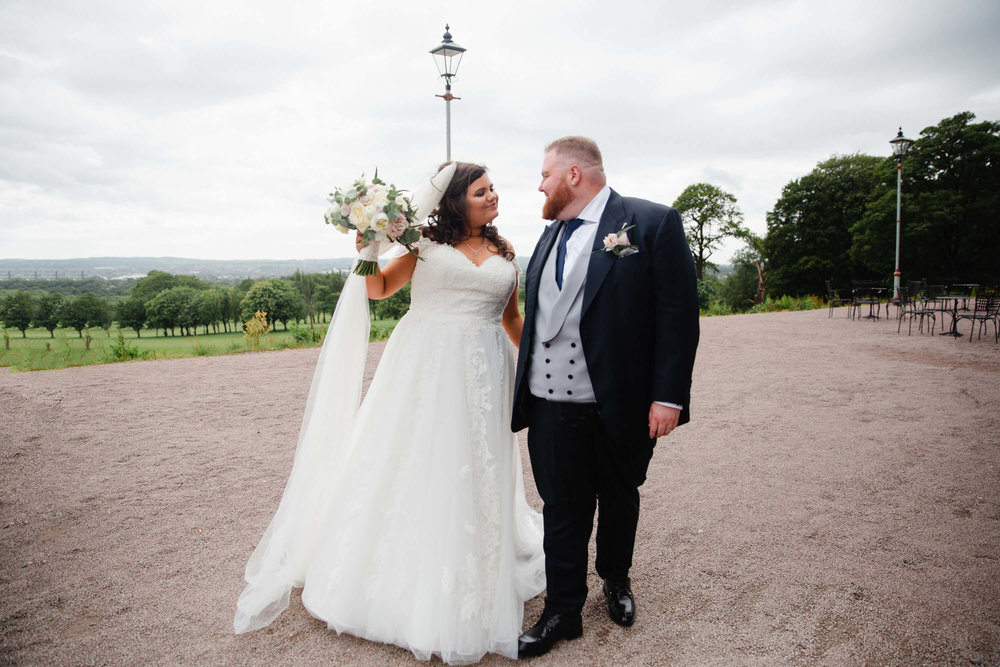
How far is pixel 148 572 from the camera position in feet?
11.0

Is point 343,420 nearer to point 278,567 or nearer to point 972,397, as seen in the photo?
point 278,567

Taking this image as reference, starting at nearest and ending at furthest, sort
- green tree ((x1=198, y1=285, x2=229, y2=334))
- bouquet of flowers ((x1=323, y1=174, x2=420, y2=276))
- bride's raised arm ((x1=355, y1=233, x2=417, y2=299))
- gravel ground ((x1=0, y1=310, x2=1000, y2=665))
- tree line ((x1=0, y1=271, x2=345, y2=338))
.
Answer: gravel ground ((x1=0, y1=310, x2=1000, y2=665))
bouquet of flowers ((x1=323, y1=174, x2=420, y2=276))
bride's raised arm ((x1=355, y1=233, x2=417, y2=299))
tree line ((x1=0, y1=271, x2=345, y2=338))
green tree ((x1=198, y1=285, x2=229, y2=334))

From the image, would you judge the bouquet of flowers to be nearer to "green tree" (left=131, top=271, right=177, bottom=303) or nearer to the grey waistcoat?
the grey waistcoat

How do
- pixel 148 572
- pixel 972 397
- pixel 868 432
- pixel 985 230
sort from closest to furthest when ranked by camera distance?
pixel 148 572 < pixel 868 432 < pixel 972 397 < pixel 985 230

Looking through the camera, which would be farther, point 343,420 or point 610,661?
point 343,420

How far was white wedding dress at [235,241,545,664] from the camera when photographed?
2613 mm

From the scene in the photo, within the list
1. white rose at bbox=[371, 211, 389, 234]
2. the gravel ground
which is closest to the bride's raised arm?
white rose at bbox=[371, 211, 389, 234]

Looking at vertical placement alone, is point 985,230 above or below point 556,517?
above

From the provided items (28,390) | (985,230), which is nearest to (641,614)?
(28,390)

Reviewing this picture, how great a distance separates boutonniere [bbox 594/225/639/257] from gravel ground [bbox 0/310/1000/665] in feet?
6.01

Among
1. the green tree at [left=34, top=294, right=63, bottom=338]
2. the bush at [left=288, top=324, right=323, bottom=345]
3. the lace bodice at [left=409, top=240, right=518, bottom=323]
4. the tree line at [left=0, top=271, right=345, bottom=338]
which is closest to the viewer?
the lace bodice at [left=409, top=240, right=518, bottom=323]

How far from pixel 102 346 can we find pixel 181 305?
3158 mm

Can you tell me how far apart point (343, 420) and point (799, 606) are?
2618mm

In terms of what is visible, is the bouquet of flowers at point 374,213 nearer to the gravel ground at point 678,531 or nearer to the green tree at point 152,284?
the gravel ground at point 678,531
